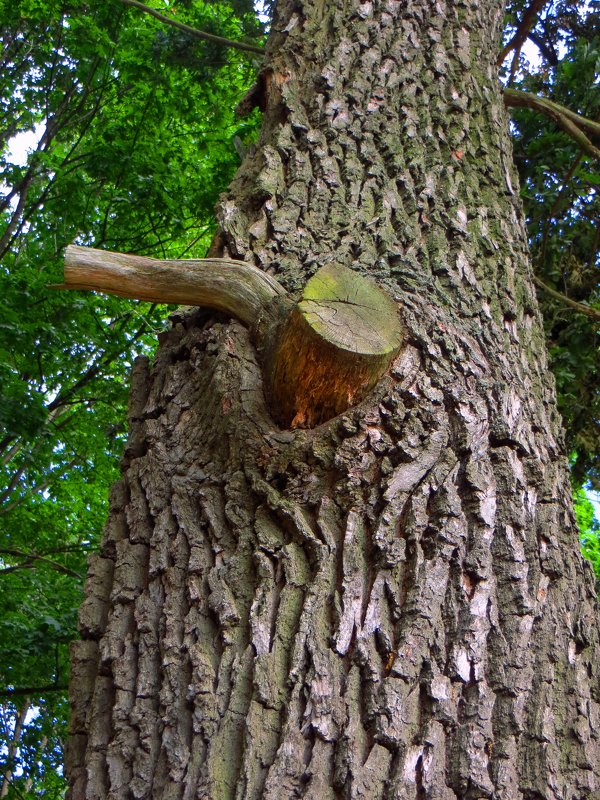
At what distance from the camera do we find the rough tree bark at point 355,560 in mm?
1473

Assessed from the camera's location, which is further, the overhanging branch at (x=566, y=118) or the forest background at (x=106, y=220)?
the forest background at (x=106, y=220)

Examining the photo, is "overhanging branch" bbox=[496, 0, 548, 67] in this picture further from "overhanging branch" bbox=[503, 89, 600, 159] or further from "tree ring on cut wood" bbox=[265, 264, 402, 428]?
"tree ring on cut wood" bbox=[265, 264, 402, 428]

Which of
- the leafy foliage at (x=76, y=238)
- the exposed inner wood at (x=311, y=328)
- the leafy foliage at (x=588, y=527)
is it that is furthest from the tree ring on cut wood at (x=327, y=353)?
the leafy foliage at (x=588, y=527)

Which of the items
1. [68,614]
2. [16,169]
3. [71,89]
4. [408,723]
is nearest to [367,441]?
[408,723]

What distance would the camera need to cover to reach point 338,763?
1401 millimetres

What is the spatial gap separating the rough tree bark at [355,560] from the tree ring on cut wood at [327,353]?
0.05 meters

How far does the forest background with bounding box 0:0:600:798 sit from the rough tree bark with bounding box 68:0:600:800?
218cm

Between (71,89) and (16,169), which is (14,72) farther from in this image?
(16,169)

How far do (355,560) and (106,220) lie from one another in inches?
250

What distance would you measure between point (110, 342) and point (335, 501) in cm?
551

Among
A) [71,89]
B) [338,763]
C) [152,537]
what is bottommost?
[338,763]

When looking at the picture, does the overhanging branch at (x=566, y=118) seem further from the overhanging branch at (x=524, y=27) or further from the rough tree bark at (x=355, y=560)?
the rough tree bark at (x=355, y=560)

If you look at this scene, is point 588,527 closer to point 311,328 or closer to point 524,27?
point 524,27

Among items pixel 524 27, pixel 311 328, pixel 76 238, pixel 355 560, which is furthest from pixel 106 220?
pixel 355 560
